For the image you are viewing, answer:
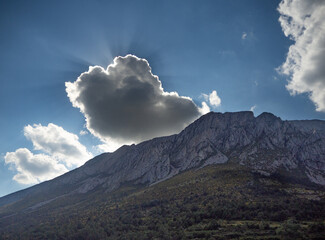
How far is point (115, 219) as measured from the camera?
159 m

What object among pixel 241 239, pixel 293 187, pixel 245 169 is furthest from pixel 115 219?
pixel 293 187

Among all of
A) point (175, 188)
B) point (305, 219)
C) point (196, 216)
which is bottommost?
point (305, 219)

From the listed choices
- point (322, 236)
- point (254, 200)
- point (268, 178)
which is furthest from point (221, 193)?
point (322, 236)

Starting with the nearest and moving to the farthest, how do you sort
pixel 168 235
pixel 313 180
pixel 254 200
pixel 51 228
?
pixel 168 235
pixel 254 200
pixel 51 228
pixel 313 180

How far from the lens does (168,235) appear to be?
107 meters

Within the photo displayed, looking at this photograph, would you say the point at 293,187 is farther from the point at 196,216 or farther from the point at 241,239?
the point at 241,239

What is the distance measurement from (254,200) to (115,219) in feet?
332

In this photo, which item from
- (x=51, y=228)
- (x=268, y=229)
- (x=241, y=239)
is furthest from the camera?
(x=51, y=228)

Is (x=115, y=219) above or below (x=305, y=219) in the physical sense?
above

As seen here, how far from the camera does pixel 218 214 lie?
428 feet

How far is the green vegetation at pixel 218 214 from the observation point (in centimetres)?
10244

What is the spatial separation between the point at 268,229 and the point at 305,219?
27.6m

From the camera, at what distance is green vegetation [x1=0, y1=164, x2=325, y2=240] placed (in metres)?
102

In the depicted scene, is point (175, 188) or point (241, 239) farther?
point (175, 188)
